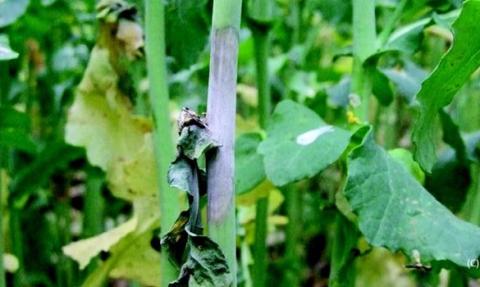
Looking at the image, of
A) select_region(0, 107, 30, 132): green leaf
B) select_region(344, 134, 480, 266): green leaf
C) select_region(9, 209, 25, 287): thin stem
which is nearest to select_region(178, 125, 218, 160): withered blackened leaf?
select_region(344, 134, 480, 266): green leaf

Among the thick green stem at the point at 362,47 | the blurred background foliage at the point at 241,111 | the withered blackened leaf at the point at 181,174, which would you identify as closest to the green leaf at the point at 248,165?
the blurred background foliage at the point at 241,111

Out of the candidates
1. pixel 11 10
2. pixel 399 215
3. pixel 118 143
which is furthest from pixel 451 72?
pixel 11 10

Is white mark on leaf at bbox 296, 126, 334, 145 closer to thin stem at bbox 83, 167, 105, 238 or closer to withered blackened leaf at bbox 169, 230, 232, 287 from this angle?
withered blackened leaf at bbox 169, 230, 232, 287

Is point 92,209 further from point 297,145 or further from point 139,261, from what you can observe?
point 297,145

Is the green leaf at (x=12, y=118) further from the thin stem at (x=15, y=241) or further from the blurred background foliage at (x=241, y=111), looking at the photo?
the thin stem at (x=15, y=241)

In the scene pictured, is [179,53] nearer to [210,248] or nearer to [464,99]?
[210,248]

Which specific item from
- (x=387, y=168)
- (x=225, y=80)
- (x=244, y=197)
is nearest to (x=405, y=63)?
(x=244, y=197)
